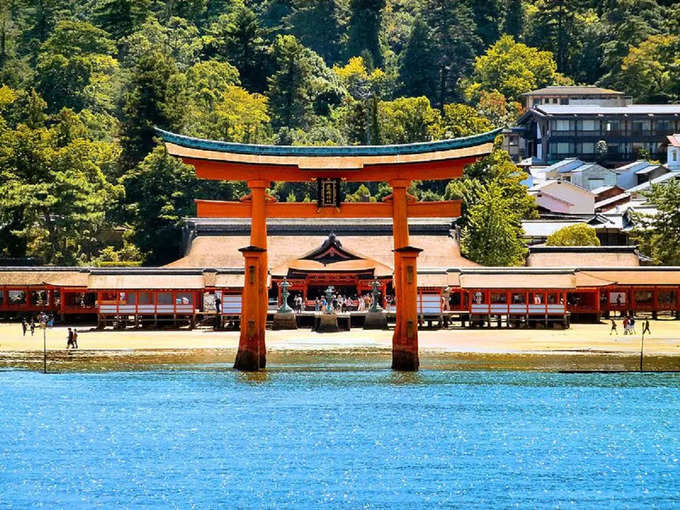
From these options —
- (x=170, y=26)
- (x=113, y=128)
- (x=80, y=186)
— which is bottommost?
(x=80, y=186)

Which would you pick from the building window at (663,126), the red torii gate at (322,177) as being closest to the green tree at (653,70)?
the building window at (663,126)

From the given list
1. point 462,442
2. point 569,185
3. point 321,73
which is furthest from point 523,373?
point 321,73

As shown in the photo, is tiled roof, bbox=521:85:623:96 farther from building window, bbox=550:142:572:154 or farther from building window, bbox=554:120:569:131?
building window, bbox=550:142:572:154

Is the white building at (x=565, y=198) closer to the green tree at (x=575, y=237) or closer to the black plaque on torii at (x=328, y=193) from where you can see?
the green tree at (x=575, y=237)

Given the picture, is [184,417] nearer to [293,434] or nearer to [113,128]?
[293,434]

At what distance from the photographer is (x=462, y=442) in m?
54.6

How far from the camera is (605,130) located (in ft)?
541

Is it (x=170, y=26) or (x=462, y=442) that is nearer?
(x=462, y=442)

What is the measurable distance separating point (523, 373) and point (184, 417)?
17350 mm

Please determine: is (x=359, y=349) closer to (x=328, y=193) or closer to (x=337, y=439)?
(x=328, y=193)

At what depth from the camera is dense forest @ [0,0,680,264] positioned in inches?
4451

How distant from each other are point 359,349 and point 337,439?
2507cm

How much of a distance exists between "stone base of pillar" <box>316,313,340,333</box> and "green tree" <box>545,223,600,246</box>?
102 ft

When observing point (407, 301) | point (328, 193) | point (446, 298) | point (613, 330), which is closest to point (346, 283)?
point (446, 298)
